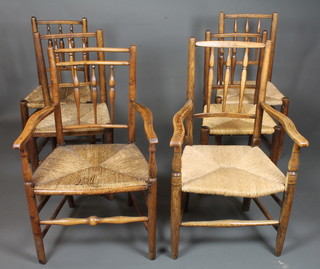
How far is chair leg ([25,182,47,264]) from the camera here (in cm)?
194

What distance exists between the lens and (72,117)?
8.94 feet

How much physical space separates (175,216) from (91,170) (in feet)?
1.57

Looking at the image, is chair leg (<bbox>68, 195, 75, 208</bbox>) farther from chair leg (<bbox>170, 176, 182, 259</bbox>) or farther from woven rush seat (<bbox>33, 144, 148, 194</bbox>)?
chair leg (<bbox>170, 176, 182, 259</bbox>)

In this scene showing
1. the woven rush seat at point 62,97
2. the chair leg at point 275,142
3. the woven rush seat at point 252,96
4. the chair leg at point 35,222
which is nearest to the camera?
the chair leg at point 35,222

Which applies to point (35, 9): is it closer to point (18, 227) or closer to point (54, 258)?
point (18, 227)

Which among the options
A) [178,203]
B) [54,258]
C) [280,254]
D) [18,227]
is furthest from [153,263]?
[18,227]

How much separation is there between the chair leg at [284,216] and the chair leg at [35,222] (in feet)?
3.92

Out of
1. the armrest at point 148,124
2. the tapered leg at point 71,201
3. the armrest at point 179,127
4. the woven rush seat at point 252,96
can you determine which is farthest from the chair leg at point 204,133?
the tapered leg at point 71,201

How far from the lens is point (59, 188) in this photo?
1.95 m

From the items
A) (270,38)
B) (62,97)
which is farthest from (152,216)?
(270,38)

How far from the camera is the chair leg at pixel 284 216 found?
6.59ft

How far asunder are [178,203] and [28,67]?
2.63 metres

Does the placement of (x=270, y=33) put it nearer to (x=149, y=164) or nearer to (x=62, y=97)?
(x=62, y=97)

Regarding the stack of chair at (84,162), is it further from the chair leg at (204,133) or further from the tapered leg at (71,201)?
the chair leg at (204,133)
